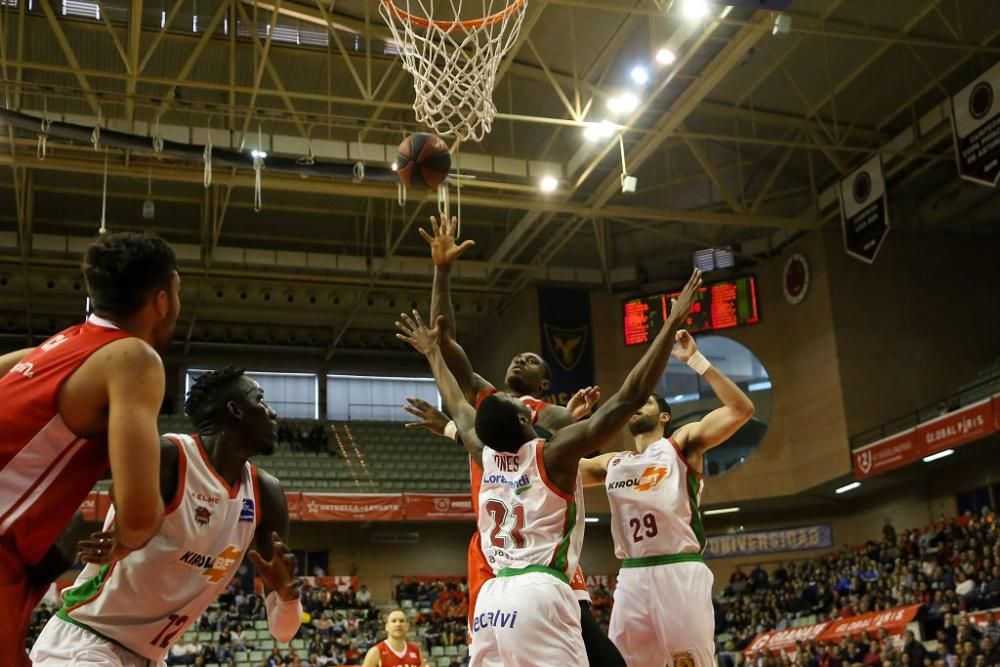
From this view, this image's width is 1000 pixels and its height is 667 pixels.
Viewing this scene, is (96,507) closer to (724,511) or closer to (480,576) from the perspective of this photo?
(724,511)

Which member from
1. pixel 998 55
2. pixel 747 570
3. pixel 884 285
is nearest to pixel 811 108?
pixel 998 55

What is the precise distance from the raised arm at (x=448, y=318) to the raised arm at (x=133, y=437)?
334 centimetres

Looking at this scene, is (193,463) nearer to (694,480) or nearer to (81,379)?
(81,379)

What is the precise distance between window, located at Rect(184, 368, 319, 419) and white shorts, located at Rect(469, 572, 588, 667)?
29.6 meters

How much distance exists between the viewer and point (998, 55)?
71.4 feet

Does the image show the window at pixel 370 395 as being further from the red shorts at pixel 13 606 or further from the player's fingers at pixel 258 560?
the red shorts at pixel 13 606

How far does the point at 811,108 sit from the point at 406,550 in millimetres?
16307

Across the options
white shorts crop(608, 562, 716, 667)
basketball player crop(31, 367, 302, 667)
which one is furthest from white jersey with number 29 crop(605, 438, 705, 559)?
basketball player crop(31, 367, 302, 667)

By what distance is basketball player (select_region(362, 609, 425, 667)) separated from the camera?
930 centimetres

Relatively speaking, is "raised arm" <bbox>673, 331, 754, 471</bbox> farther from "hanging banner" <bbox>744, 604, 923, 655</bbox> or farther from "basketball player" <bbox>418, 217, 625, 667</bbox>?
"hanging banner" <bbox>744, 604, 923, 655</bbox>

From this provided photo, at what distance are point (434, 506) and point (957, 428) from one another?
1227 cm

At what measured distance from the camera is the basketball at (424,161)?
1070 centimetres

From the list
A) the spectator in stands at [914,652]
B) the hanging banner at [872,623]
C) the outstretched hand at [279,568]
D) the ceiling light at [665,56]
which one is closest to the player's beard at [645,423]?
the outstretched hand at [279,568]

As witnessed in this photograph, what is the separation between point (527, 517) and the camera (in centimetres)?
515
